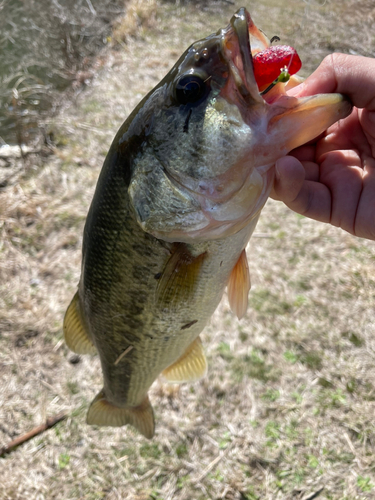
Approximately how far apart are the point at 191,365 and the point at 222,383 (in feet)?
2.81

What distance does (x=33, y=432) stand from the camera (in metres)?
2.62

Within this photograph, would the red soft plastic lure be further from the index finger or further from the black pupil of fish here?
the index finger

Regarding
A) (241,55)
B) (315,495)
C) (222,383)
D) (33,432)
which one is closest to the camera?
(241,55)

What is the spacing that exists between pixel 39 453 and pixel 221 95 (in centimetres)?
258

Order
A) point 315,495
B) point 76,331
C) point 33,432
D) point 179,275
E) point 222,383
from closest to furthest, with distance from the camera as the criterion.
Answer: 1. point 179,275
2. point 76,331
3. point 315,495
4. point 33,432
5. point 222,383

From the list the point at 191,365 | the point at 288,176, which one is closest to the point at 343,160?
the point at 288,176

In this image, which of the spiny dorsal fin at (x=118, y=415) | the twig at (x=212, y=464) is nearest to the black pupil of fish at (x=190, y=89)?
the spiny dorsal fin at (x=118, y=415)

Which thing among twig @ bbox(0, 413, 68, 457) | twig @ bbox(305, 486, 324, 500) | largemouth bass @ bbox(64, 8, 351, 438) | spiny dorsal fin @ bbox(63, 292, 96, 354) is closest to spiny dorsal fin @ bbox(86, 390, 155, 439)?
spiny dorsal fin @ bbox(63, 292, 96, 354)

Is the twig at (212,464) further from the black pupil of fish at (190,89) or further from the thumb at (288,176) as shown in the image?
the black pupil of fish at (190,89)

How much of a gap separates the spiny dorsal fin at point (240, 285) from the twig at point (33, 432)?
6.03 ft

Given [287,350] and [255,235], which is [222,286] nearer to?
[287,350]

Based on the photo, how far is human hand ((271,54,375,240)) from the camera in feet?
4.80

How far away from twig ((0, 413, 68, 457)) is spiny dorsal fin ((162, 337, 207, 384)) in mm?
1139

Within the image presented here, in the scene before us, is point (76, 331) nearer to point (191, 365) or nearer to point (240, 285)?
point (191, 365)
